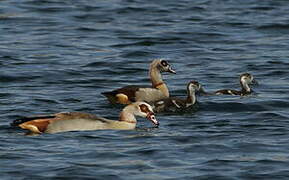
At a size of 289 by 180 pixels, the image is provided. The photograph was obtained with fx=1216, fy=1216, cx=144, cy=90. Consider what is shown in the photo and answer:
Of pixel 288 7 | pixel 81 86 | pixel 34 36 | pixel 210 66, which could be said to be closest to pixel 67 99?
pixel 81 86

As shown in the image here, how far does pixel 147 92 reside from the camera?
64.4ft

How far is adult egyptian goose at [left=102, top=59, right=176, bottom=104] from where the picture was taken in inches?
748

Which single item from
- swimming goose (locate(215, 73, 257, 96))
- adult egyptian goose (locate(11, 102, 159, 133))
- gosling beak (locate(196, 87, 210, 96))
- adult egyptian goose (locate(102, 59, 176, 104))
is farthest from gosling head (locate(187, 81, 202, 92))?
adult egyptian goose (locate(11, 102, 159, 133))

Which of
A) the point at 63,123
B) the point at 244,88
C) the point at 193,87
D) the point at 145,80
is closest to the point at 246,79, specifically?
the point at 244,88

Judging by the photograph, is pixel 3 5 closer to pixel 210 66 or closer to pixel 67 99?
pixel 210 66

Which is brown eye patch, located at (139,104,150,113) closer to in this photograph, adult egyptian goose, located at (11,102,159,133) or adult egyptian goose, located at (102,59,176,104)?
adult egyptian goose, located at (11,102,159,133)

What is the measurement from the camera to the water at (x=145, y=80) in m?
14.6

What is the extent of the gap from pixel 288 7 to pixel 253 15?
1745 millimetres

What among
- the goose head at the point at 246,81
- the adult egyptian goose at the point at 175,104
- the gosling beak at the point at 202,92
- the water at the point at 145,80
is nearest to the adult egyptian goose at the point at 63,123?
the water at the point at 145,80

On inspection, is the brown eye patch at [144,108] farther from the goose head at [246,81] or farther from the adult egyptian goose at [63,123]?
the goose head at [246,81]

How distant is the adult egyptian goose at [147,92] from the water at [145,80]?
0.18 m

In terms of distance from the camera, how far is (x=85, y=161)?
14555mm

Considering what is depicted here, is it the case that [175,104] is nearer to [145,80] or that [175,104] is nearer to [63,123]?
[63,123]

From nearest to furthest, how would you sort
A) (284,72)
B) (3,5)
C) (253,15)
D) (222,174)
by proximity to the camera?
(222,174) < (284,72) < (253,15) < (3,5)
